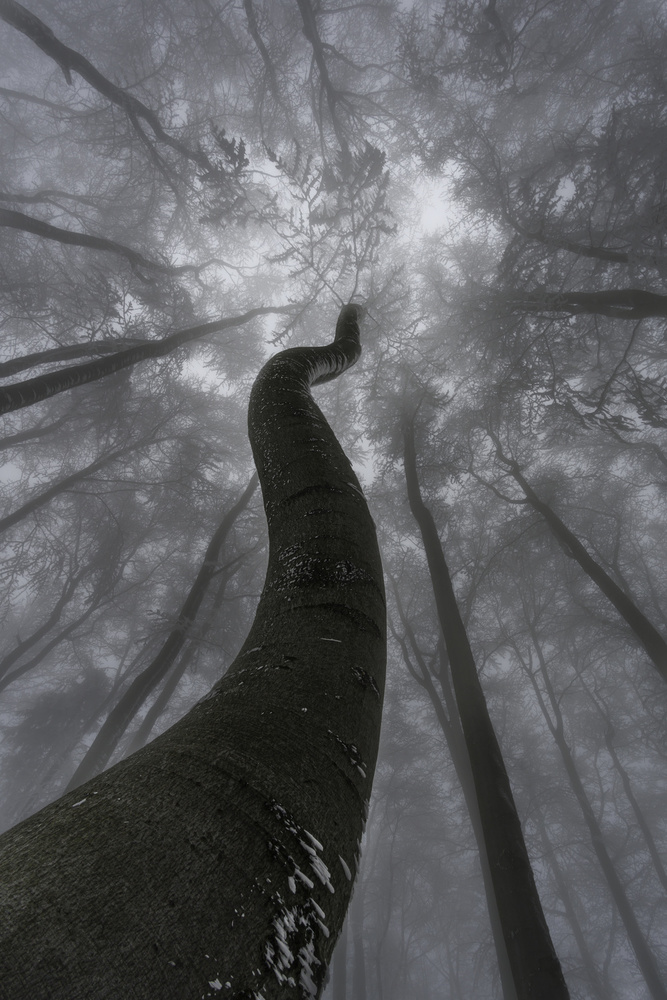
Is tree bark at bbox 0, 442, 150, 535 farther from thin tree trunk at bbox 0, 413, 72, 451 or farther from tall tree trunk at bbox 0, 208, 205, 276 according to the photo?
tall tree trunk at bbox 0, 208, 205, 276

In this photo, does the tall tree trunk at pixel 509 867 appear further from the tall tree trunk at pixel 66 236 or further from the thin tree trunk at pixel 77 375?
the tall tree trunk at pixel 66 236

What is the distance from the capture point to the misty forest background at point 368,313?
293 inches

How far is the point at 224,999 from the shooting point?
0.34 metres

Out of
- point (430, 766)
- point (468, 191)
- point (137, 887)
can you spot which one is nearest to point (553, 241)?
point (468, 191)

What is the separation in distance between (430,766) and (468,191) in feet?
66.4

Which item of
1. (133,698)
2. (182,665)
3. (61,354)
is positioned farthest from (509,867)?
(61,354)

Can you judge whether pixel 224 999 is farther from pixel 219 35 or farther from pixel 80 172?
pixel 80 172

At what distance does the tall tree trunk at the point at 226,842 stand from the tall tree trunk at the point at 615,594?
8329 millimetres

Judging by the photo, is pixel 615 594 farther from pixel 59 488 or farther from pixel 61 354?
pixel 59 488

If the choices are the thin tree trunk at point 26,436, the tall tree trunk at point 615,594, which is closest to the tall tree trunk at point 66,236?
the thin tree trunk at point 26,436

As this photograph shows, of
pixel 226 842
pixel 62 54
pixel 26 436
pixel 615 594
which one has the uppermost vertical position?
pixel 62 54

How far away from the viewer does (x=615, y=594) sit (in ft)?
25.6

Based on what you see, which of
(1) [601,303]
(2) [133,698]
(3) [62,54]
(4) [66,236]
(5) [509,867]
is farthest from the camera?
(4) [66,236]

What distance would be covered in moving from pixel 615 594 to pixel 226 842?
9008 millimetres
